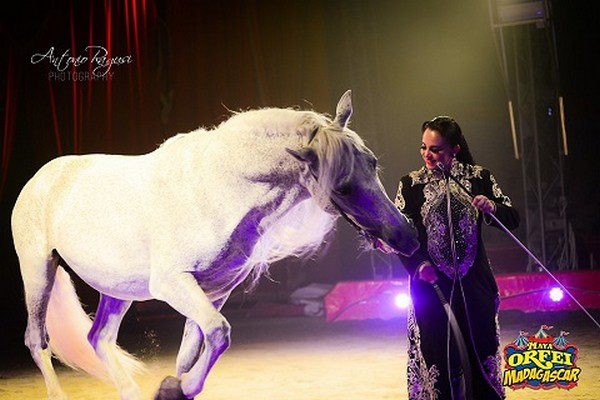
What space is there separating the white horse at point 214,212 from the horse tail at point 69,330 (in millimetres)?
446

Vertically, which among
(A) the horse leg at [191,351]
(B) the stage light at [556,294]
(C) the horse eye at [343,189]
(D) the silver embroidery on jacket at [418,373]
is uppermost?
(C) the horse eye at [343,189]

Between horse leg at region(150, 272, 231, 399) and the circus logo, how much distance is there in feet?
5.03

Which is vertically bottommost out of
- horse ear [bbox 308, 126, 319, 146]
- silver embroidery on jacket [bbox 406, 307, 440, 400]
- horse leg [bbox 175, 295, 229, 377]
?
silver embroidery on jacket [bbox 406, 307, 440, 400]

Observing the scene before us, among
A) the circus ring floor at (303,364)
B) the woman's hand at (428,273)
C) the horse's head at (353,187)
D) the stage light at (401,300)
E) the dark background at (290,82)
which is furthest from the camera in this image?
the dark background at (290,82)

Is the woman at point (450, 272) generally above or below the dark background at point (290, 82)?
below

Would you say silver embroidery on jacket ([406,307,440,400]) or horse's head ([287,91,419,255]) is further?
silver embroidery on jacket ([406,307,440,400])

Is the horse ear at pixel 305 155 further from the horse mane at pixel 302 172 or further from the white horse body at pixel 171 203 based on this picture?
the white horse body at pixel 171 203

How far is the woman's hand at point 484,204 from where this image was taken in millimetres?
2775

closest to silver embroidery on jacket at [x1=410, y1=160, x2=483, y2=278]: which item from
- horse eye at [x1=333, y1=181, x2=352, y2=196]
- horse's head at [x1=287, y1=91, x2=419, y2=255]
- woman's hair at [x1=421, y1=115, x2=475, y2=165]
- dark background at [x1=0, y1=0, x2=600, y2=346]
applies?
woman's hair at [x1=421, y1=115, x2=475, y2=165]

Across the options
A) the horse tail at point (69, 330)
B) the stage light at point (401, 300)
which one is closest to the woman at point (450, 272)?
the horse tail at point (69, 330)

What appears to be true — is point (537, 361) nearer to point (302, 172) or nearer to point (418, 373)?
point (418, 373)

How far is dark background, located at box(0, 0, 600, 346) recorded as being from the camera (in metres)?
8.21

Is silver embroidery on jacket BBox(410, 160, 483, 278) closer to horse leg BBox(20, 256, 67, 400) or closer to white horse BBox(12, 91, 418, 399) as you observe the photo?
white horse BBox(12, 91, 418, 399)

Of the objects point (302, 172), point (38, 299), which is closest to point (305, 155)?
point (302, 172)
